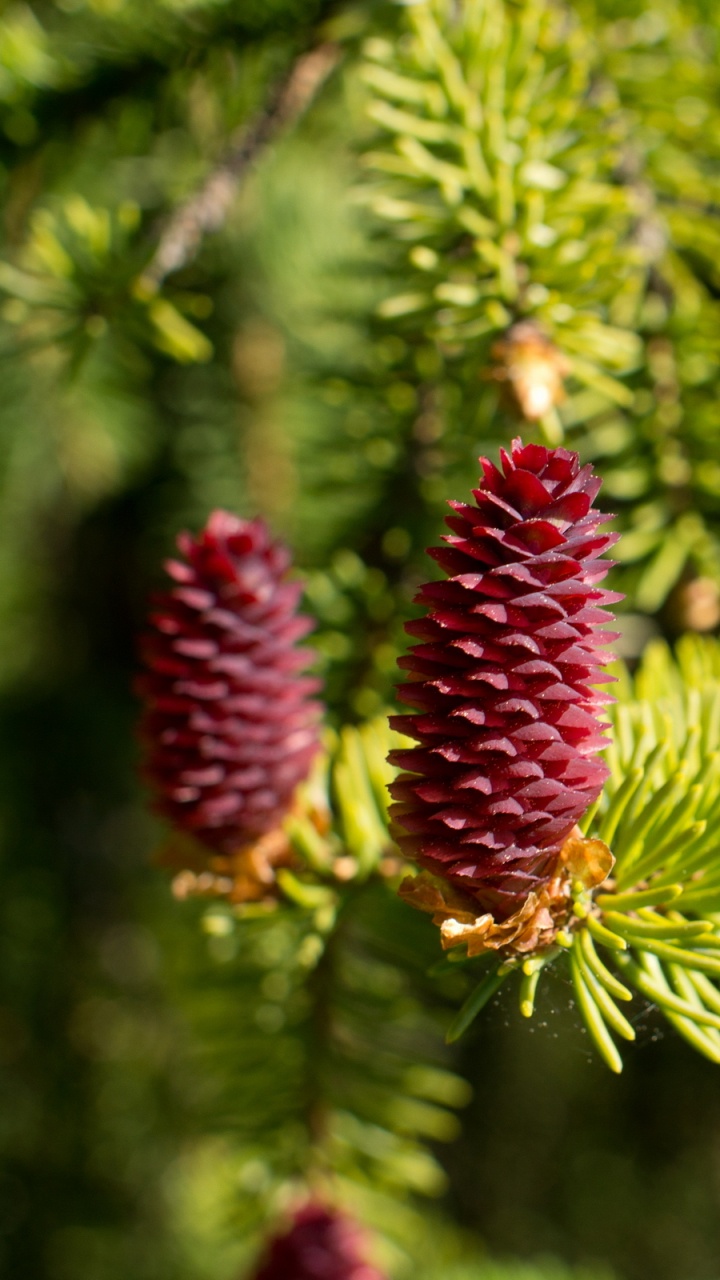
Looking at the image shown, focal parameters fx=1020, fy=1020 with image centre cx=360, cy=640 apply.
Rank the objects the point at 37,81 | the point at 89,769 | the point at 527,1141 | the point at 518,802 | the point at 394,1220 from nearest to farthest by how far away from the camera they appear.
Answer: the point at 518,802 → the point at 37,81 → the point at 394,1220 → the point at 89,769 → the point at 527,1141

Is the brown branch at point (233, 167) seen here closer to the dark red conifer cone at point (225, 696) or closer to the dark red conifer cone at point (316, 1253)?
the dark red conifer cone at point (225, 696)

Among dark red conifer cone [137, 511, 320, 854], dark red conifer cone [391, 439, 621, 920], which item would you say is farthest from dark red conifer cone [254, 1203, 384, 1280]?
dark red conifer cone [391, 439, 621, 920]

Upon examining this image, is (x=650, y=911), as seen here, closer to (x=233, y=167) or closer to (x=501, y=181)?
(x=501, y=181)

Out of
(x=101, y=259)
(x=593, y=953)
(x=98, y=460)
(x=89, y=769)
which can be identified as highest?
(x=98, y=460)

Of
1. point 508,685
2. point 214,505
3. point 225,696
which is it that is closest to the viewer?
point 508,685

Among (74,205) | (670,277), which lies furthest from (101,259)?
(670,277)

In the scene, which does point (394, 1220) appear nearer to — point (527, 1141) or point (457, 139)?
point (527, 1141)

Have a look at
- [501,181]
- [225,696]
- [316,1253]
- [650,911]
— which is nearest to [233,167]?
[501,181]

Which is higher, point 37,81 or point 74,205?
point 37,81
